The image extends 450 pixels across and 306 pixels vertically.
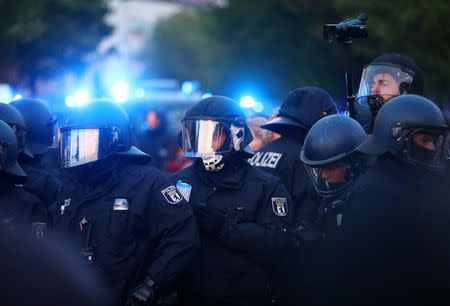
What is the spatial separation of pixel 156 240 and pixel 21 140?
2054mm

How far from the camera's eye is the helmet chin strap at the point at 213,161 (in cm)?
494

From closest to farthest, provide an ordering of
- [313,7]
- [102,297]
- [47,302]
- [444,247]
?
[47,302], [102,297], [444,247], [313,7]

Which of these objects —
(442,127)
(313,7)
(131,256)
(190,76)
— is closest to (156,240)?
(131,256)

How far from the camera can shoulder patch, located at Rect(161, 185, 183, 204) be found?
4469mm

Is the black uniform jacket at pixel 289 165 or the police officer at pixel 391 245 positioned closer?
the police officer at pixel 391 245

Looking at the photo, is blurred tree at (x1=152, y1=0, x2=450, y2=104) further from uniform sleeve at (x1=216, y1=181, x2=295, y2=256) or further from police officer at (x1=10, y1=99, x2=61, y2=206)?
uniform sleeve at (x1=216, y1=181, x2=295, y2=256)

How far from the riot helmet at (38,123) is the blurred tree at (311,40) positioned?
13423mm

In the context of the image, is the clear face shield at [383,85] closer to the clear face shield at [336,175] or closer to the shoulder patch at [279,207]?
the clear face shield at [336,175]

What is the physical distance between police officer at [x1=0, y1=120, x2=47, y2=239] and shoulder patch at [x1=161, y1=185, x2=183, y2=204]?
3.04 feet

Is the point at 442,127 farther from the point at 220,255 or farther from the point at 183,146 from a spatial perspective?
the point at 183,146

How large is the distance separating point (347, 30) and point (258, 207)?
1.88 m

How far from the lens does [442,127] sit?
3844 millimetres

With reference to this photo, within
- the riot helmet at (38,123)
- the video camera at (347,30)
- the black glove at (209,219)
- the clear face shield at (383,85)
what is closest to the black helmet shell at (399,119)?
the black glove at (209,219)

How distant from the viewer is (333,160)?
4.59 m
